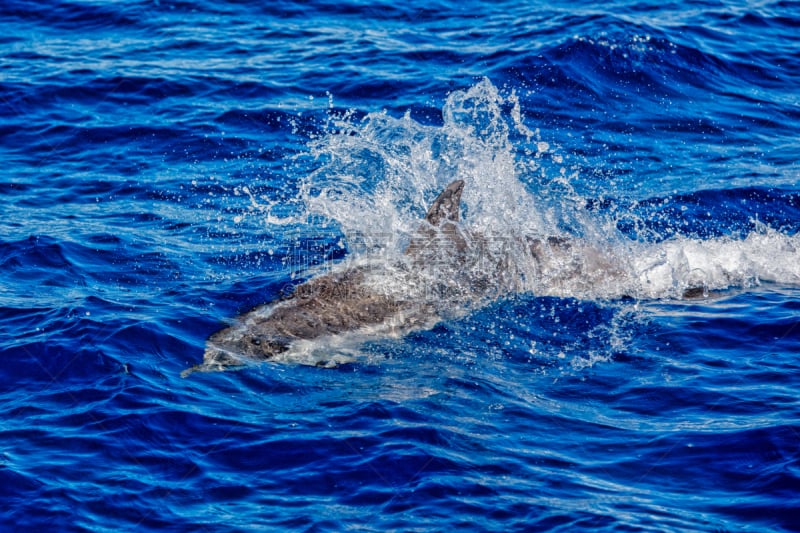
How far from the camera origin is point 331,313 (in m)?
10.7

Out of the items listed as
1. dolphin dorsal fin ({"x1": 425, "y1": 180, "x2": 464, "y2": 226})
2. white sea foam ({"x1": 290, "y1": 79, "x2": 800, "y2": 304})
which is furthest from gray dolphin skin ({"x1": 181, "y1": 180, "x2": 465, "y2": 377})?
white sea foam ({"x1": 290, "y1": 79, "x2": 800, "y2": 304})

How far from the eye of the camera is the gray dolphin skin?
10.1 metres

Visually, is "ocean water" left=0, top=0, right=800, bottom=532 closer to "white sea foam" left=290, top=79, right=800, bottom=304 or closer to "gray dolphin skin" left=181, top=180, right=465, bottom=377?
"white sea foam" left=290, top=79, right=800, bottom=304

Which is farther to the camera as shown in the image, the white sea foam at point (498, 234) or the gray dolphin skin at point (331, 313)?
the white sea foam at point (498, 234)

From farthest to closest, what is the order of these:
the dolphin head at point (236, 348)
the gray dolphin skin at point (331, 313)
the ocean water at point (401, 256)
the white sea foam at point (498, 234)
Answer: the white sea foam at point (498, 234) → the gray dolphin skin at point (331, 313) → the dolphin head at point (236, 348) → the ocean water at point (401, 256)

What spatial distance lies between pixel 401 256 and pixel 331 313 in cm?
126

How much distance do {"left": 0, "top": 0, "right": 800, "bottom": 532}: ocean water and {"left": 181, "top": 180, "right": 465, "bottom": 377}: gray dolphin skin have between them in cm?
23

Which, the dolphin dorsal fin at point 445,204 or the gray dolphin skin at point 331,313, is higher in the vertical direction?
the dolphin dorsal fin at point 445,204

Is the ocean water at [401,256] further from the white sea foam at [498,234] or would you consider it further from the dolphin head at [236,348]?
the dolphin head at [236,348]

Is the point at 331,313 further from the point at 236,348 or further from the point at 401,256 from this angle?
the point at 401,256

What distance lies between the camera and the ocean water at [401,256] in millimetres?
8008

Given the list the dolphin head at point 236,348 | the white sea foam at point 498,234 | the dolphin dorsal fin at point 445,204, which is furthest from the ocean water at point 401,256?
the dolphin dorsal fin at point 445,204

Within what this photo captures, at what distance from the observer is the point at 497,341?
412 inches

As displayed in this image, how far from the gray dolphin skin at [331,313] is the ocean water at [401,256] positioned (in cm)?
23
